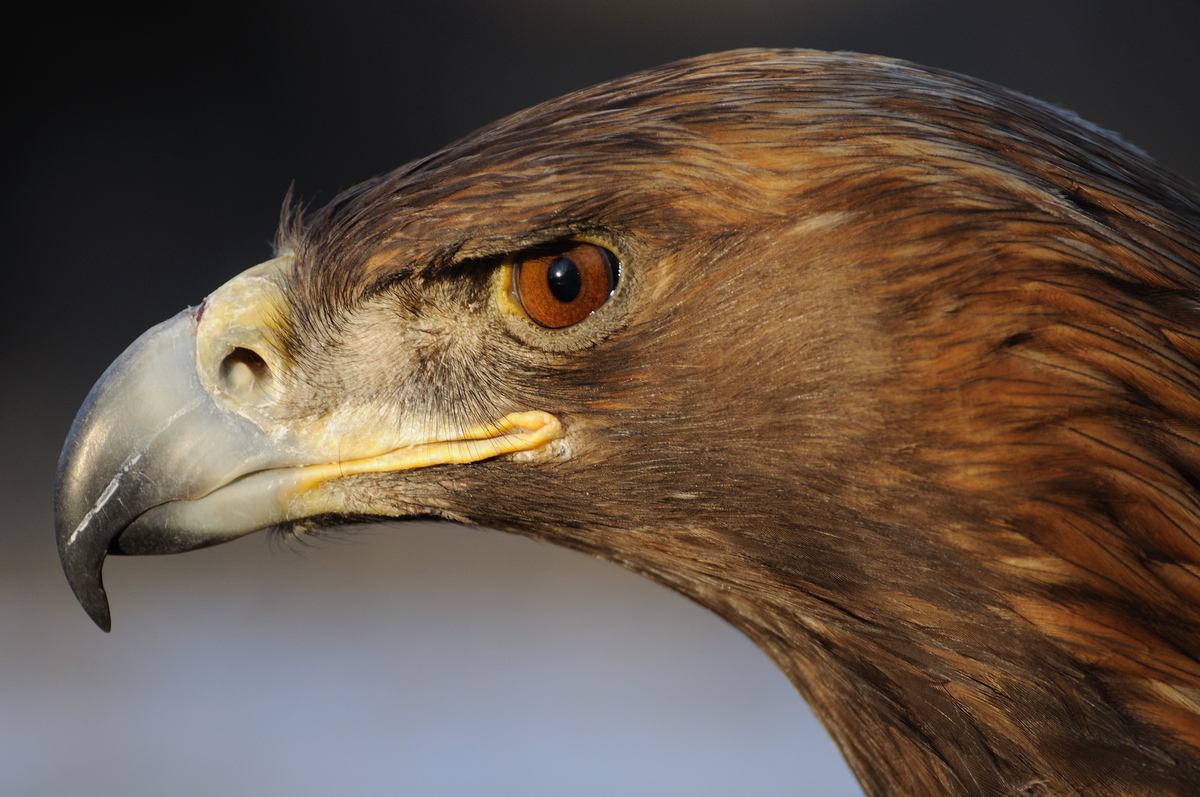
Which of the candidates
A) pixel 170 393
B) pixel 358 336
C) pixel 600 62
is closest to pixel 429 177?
pixel 358 336

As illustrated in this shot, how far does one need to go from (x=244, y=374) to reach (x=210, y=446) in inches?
4.5

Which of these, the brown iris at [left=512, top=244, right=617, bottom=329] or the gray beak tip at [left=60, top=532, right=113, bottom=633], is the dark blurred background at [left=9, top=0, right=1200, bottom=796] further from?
the brown iris at [left=512, top=244, right=617, bottom=329]

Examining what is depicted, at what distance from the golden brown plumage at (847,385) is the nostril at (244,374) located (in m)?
0.02

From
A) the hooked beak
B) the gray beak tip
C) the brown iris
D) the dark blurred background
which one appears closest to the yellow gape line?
the hooked beak

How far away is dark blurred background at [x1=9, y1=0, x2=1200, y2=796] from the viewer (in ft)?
19.4

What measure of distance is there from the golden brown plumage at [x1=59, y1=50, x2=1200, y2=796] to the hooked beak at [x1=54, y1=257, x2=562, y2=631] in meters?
0.01

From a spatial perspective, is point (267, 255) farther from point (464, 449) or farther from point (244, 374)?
point (464, 449)

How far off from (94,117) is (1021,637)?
6.16 meters

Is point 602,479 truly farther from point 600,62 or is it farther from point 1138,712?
point 600,62

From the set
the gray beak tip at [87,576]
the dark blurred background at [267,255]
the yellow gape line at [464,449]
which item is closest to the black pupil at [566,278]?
the yellow gape line at [464,449]

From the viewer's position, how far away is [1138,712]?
142cm

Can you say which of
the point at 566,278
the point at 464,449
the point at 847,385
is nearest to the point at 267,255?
the point at 464,449

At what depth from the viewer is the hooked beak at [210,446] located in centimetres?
169

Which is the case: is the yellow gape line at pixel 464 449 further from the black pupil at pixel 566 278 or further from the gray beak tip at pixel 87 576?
the gray beak tip at pixel 87 576
